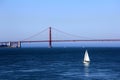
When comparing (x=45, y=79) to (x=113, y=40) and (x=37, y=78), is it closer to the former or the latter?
(x=37, y=78)

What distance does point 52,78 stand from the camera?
154 feet

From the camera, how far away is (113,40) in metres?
150

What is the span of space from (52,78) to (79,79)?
3.46m

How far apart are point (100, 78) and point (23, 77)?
9.68 m

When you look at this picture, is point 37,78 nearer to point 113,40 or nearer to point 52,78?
point 52,78

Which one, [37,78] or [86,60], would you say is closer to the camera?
[37,78]

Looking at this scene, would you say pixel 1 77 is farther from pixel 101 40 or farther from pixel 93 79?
pixel 101 40

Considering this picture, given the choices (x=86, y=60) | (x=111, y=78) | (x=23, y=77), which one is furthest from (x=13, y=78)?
(x=86, y=60)

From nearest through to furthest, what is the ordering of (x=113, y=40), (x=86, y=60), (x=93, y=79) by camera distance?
(x=93, y=79) < (x=86, y=60) < (x=113, y=40)

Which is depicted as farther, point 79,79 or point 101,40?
point 101,40

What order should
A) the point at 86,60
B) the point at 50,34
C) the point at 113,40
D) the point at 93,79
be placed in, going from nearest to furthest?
the point at 93,79 < the point at 86,60 < the point at 113,40 < the point at 50,34

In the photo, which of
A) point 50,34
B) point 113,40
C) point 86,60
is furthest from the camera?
point 50,34

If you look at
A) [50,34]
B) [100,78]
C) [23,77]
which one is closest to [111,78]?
[100,78]

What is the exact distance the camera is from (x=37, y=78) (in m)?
47.1
